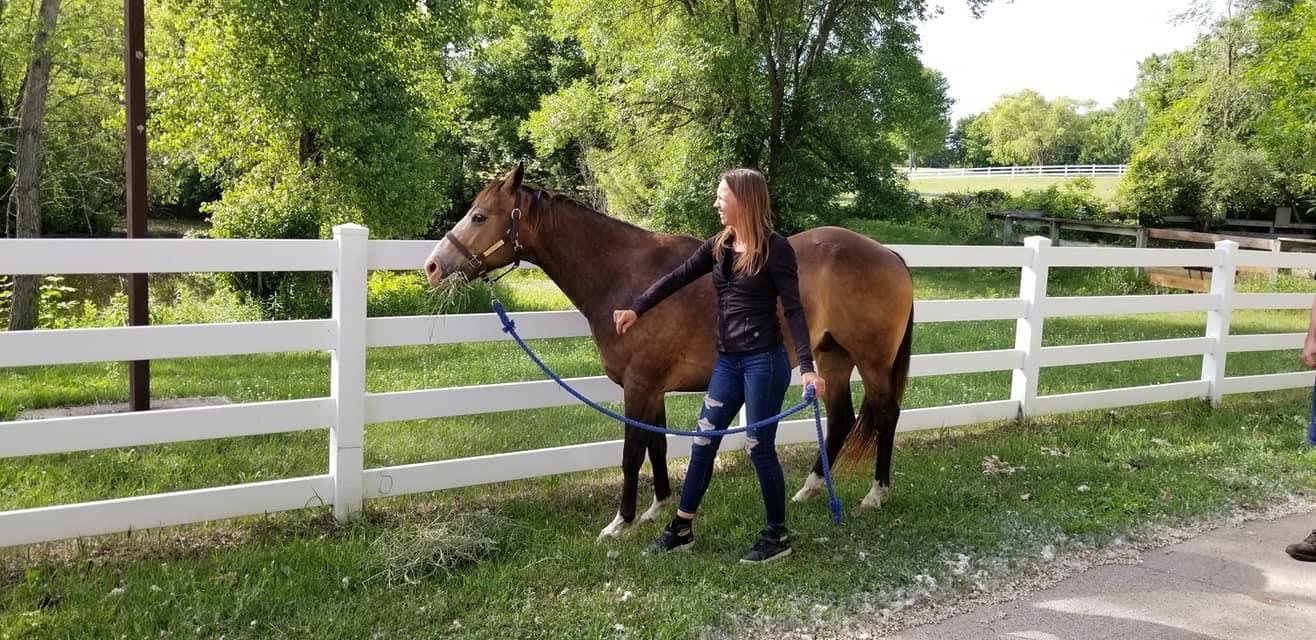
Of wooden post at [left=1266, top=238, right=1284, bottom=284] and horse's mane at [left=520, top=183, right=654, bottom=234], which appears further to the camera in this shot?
wooden post at [left=1266, top=238, right=1284, bottom=284]

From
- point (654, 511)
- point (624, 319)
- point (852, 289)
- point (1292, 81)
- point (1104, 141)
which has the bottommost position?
point (654, 511)

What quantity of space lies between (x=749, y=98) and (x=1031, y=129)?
222ft

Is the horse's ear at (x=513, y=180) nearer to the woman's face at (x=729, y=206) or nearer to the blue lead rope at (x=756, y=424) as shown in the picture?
the blue lead rope at (x=756, y=424)

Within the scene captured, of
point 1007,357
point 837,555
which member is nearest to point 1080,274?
point 1007,357

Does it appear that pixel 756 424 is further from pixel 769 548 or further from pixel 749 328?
pixel 769 548

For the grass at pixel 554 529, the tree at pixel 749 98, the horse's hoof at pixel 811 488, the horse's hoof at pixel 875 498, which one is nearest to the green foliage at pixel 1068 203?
the tree at pixel 749 98

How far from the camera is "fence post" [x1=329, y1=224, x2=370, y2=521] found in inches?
161

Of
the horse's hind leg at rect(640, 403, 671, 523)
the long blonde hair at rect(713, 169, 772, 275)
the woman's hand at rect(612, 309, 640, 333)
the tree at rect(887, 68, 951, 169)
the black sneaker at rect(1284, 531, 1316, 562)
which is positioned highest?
the tree at rect(887, 68, 951, 169)

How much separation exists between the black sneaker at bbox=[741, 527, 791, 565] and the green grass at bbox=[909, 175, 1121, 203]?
35.5 metres

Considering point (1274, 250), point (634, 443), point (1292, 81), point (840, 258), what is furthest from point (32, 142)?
point (1274, 250)

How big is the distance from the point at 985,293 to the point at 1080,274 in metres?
3.59

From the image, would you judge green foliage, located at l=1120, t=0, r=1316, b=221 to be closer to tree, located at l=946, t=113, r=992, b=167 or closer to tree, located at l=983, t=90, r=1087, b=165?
tree, located at l=983, t=90, r=1087, b=165

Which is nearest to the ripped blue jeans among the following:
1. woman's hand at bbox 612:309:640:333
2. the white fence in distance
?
woman's hand at bbox 612:309:640:333

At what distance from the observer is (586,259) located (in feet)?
14.0
